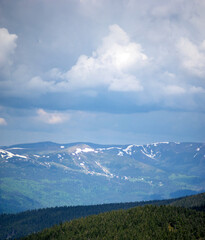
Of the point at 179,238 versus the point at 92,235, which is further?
the point at 92,235

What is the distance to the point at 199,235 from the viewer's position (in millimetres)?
151250

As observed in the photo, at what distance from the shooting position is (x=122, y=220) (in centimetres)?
17912

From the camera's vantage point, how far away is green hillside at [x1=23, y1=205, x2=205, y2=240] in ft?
511

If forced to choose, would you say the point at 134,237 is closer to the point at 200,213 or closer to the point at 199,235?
the point at 199,235

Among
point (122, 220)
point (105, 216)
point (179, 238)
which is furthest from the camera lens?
point (105, 216)

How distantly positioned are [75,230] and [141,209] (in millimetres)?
45242

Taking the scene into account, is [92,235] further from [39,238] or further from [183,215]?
[183,215]

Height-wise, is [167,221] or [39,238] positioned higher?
[167,221]

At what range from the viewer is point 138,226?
16638 centimetres

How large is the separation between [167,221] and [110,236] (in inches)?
1299

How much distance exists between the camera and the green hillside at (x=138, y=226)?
156 meters

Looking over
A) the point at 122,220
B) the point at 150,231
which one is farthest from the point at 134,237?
the point at 122,220

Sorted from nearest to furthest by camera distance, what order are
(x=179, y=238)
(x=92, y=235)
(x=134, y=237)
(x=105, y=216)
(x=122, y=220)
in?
(x=179, y=238) → (x=134, y=237) → (x=92, y=235) → (x=122, y=220) → (x=105, y=216)

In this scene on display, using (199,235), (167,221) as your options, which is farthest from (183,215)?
(199,235)
